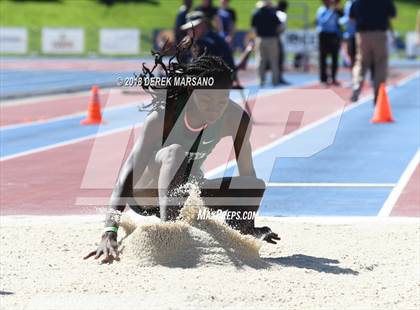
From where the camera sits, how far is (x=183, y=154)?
7047 mm

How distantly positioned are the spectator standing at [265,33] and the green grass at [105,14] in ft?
85.4

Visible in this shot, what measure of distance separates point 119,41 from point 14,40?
4640 mm

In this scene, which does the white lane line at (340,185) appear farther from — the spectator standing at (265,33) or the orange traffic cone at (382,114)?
the spectator standing at (265,33)

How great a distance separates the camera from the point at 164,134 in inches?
283

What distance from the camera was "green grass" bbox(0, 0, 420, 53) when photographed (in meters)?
55.2

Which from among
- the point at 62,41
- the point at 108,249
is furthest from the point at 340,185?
the point at 62,41

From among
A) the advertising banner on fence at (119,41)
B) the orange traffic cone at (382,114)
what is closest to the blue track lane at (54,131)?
the orange traffic cone at (382,114)

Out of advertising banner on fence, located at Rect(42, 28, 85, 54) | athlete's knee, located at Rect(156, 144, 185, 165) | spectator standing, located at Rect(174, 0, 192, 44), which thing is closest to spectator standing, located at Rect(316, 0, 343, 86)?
spectator standing, located at Rect(174, 0, 192, 44)

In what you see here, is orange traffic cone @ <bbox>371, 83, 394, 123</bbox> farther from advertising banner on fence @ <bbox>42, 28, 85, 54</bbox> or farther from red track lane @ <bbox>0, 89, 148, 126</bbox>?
advertising banner on fence @ <bbox>42, 28, 85, 54</bbox>

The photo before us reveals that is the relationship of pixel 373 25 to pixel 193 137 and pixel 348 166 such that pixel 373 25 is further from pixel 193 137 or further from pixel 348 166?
pixel 193 137

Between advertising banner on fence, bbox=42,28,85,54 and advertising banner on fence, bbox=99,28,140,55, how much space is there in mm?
907

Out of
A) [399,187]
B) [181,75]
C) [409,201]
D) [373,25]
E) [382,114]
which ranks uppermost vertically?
[181,75]

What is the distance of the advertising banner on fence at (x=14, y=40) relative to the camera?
151 ft

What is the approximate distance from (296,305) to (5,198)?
4951mm
